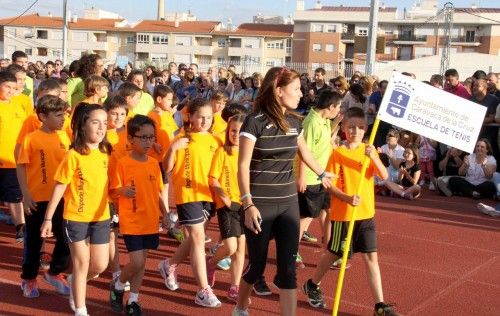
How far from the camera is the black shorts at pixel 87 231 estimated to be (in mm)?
4809

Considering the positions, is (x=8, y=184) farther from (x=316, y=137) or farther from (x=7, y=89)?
(x=316, y=137)

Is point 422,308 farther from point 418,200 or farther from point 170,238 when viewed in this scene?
point 418,200

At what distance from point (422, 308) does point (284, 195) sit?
2.05 meters

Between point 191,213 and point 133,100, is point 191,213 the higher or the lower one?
the lower one

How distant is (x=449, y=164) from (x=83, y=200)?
9183 mm

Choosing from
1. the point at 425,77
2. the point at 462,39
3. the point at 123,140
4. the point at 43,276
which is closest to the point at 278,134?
the point at 123,140

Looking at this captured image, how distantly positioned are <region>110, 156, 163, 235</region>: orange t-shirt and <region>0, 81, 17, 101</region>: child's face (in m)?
2.38

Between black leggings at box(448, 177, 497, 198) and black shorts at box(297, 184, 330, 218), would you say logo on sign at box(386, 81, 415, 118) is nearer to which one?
black shorts at box(297, 184, 330, 218)

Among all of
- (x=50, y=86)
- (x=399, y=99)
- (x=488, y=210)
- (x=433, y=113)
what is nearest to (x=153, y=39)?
(x=488, y=210)

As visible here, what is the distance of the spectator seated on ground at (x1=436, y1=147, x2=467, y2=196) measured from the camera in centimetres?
1202

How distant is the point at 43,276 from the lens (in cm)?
608

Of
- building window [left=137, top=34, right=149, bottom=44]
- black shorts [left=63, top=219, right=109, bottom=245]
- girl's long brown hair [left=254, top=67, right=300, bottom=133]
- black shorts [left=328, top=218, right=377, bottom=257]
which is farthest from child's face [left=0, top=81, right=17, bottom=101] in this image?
building window [left=137, top=34, right=149, bottom=44]

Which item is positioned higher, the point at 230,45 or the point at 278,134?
the point at 230,45

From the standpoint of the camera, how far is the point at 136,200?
505 cm
